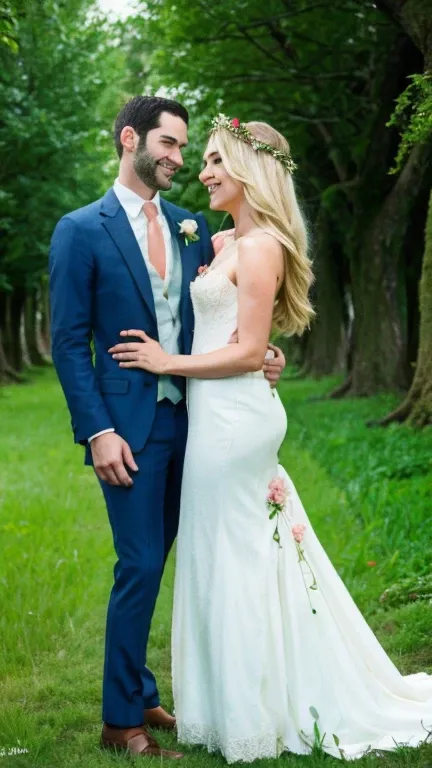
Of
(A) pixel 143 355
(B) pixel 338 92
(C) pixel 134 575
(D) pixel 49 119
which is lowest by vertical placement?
(C) pixel 134 575

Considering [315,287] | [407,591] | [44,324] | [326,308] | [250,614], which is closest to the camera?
[250,614]

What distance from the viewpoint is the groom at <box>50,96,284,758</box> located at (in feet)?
16.6

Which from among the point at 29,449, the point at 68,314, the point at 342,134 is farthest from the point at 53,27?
the point at 68,314

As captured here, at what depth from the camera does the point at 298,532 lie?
5.27 metres

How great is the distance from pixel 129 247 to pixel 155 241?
0.69 ft

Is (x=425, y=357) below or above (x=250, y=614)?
above

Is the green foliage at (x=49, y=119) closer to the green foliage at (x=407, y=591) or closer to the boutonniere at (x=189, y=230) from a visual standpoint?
the green foliage at (x=407, y=591)

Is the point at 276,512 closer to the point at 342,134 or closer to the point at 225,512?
the point at 225,512

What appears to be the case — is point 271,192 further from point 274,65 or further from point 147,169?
point 274,65

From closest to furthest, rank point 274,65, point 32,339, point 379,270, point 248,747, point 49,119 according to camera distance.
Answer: point 248,747
point 274,65
point 379,270
point 49,119
point 32,339

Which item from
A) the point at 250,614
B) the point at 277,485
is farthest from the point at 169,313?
the point at 250,614

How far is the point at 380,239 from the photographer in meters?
21.2

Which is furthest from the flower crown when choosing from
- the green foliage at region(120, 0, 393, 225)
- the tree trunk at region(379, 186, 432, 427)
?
the green foliage at region(120, 0, 393, 225)

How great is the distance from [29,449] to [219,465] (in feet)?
39.2
